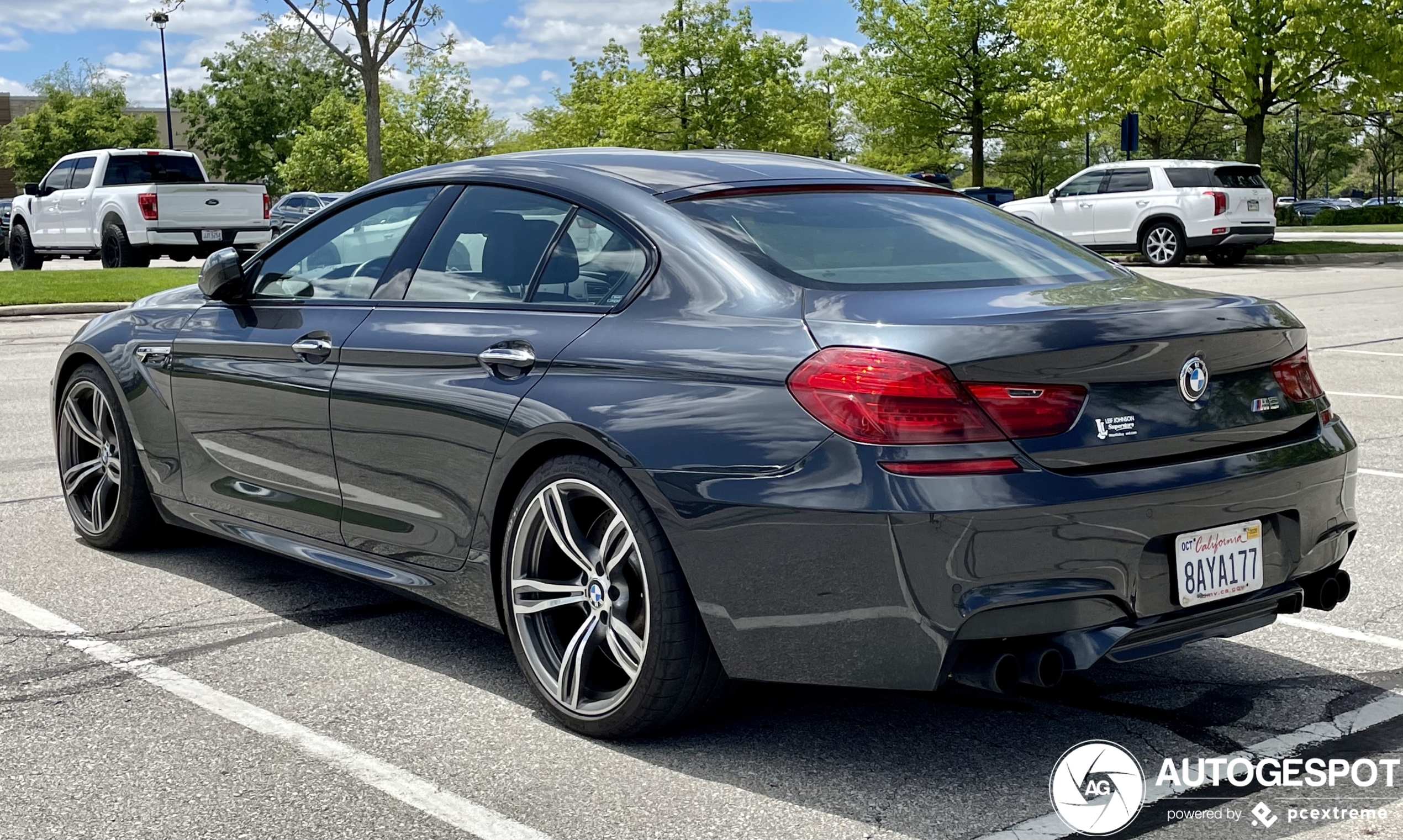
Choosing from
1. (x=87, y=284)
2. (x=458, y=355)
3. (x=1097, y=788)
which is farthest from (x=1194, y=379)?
(x=87, y=284)

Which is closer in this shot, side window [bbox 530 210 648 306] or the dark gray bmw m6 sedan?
the dark gray bmw m6 sedan

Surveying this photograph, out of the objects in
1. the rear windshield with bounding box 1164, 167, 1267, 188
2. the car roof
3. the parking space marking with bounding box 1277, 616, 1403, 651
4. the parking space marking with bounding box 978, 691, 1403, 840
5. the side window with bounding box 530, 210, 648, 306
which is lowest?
the parking space marking with bounding box 978, 691, 1403, 840

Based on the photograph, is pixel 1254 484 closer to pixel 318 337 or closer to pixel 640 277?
pixel 640 277

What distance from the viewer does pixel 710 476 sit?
3.43 m

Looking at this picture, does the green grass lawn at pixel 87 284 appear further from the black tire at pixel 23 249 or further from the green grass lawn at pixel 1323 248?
the green grass lawn at pixel 1323 248

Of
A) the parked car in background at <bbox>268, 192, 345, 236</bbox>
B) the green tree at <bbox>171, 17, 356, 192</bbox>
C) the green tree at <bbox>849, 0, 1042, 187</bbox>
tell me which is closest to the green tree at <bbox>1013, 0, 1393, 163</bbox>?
the green tree at <bbox>849, 0, 1042, 187</bbox>

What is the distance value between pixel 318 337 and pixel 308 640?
0.95 metres

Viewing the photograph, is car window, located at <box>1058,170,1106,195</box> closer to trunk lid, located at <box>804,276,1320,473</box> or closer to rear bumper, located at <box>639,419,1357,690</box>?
trunk lid, located at <box>804,276,1320,473</box>

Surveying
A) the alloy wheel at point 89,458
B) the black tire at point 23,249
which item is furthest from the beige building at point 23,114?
the alloy wheel at point 89,458

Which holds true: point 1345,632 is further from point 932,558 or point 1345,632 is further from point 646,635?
point 646,635

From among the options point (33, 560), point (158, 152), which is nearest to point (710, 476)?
point (33, 560)

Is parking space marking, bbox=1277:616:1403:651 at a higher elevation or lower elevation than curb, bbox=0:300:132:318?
lower

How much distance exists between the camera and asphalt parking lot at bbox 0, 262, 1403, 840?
3314 millimetres

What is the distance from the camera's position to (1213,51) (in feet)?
93.0
